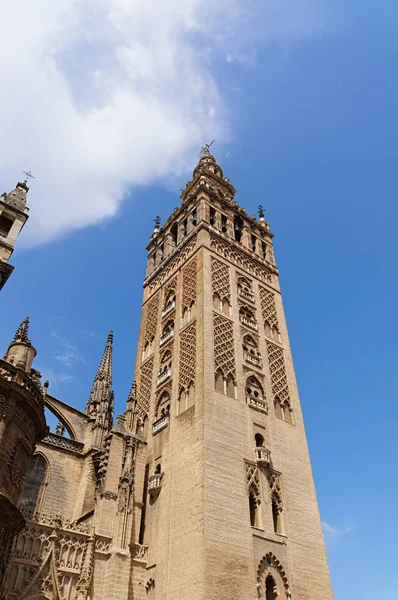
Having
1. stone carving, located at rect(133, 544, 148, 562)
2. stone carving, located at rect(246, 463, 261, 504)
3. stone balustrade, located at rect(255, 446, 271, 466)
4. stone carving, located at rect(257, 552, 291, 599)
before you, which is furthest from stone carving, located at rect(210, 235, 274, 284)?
stone carving, located at rect(257, 552, 291, 599)

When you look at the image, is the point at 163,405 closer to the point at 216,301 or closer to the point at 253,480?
the point at 216,301

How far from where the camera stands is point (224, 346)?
902 inches

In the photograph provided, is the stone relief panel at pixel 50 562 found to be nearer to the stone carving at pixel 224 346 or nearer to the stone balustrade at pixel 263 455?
the stone balustrade at pixel 263 455

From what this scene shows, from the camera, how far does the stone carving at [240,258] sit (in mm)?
27944

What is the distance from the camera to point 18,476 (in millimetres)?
14789

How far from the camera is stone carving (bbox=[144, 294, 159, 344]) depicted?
27.9 m

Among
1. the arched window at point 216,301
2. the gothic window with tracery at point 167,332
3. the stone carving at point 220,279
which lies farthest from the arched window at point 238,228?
the gothic window with tracery at point 167,332

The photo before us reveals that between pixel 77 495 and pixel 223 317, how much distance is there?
10438mm

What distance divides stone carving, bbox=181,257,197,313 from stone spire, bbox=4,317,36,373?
9498mm

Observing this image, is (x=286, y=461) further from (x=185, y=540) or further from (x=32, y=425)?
(x=32, y=425)

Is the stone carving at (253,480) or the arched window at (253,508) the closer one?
the arched window at (253,508)

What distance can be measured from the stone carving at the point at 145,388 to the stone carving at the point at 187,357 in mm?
3038

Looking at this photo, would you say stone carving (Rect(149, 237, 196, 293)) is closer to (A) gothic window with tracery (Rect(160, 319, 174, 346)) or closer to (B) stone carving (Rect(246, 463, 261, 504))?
(A) gothic window with tracery (Rect(160, 319, 174, 346))

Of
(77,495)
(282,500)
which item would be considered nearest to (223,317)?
(282,500)
